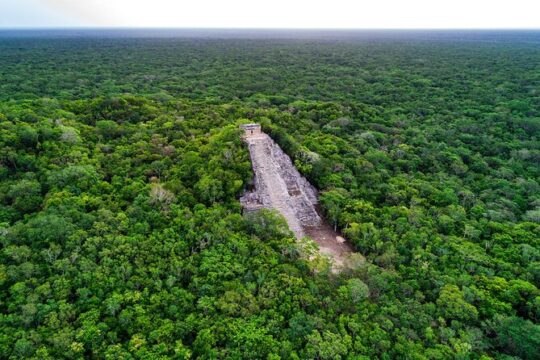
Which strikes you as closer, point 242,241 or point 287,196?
point 242,241

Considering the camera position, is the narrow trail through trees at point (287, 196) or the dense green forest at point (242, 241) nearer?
the dense green forest at point (242, 241)

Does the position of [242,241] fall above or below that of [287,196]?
below

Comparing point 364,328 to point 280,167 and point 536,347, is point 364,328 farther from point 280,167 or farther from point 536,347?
point 280,167

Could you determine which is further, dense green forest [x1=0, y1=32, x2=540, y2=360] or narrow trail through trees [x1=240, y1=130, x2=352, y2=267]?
narrow trail through trees [x1=240, y1=130, x2=352, y2=267]

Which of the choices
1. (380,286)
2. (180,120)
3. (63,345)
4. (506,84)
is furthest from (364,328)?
(506,84)

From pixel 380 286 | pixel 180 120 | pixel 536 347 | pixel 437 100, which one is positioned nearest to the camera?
pixel 536 347
